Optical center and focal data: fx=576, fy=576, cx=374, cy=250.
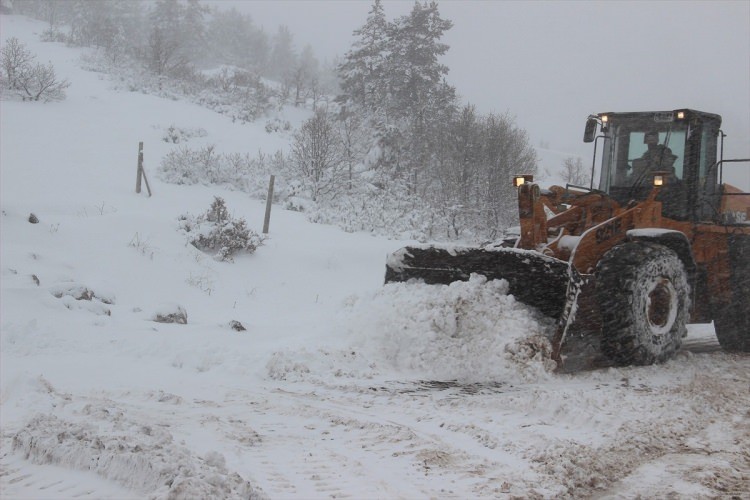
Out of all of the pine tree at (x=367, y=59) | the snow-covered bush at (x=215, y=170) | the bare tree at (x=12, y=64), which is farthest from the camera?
the pine tree at (x=367, y=59)

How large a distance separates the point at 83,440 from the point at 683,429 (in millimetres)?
3668

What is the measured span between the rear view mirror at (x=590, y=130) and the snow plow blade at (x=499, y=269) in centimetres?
245

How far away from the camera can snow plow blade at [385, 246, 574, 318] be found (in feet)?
17.0

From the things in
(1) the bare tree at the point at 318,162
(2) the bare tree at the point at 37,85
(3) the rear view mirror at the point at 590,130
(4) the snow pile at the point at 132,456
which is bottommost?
(4) the snow pile at the point at 132,456

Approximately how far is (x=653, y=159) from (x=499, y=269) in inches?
105

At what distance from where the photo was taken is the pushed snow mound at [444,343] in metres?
4.98

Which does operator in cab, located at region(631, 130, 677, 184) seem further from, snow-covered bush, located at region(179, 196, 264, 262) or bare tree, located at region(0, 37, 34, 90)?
bare tree, located at region(0, 37, 34, 90)

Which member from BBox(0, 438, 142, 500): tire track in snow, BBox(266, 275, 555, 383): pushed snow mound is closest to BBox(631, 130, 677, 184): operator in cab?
BBox(266, 275, 555, 383): pushed snow mound

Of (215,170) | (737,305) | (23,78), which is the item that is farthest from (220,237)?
(23,78)

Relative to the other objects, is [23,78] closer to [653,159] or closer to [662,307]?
[653,159]

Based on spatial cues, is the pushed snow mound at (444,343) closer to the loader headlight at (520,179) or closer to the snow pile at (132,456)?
the loader headlight at (520,179)

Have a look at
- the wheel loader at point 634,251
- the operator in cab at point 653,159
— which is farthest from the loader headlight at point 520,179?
the operator in cab at point 653,159

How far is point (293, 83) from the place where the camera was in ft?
147

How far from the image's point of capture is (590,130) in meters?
7.05
